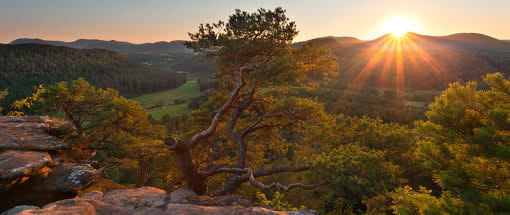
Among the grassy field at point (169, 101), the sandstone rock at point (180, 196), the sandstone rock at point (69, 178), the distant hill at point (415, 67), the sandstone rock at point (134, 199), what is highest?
the distant hill at point (415, 67)

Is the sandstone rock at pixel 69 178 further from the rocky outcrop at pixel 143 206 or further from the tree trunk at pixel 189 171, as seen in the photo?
the tree trunk at pixel 189 171

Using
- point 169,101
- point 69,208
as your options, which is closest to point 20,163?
point 69,208

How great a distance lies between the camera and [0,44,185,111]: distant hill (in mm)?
96975

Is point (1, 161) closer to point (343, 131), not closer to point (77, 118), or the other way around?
point (77, 118)

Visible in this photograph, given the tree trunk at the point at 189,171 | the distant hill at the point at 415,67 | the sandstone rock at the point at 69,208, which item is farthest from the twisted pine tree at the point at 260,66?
the distant hill at the point at 415,67

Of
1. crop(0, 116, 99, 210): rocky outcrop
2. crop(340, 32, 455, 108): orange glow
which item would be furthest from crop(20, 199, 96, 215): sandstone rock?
crop(340, 32, 455, 108): orange glow

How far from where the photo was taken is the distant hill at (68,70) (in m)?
97.0

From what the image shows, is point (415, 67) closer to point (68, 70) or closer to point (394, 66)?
point (394, 66)

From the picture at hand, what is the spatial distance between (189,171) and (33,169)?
5.61 m

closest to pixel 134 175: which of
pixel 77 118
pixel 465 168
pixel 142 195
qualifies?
pixel 77 118

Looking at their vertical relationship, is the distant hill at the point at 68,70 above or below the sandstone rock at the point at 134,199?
above

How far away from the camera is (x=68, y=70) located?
118m

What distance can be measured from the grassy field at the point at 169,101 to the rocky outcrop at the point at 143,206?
3333 inches

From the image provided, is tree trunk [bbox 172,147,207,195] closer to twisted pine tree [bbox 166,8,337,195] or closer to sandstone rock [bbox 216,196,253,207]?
twisted pine tree [bbox 166,8,337,195]
